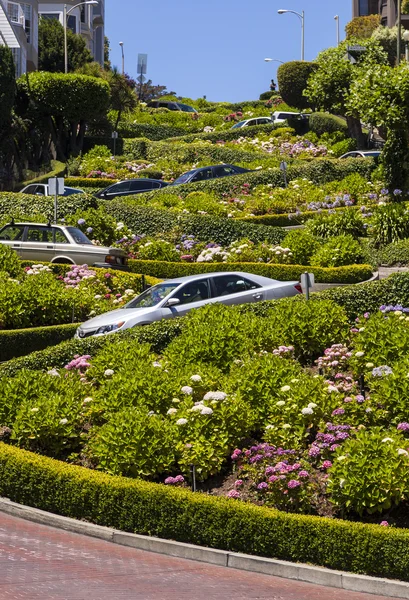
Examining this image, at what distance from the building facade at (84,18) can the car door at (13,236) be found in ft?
170

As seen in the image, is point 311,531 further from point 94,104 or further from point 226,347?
point 94,104

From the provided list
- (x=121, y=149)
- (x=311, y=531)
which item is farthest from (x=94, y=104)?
(x=311, y=531)

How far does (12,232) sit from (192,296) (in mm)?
9364

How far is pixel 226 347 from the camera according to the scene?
1598 centimetres

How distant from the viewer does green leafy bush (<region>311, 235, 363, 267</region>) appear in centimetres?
2598

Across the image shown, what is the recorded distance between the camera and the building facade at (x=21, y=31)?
58.7 meters

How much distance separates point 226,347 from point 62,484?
14.2ft

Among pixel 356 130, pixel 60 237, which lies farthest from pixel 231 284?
pixel 356 130

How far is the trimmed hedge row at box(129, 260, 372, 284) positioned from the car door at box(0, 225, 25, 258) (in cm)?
257

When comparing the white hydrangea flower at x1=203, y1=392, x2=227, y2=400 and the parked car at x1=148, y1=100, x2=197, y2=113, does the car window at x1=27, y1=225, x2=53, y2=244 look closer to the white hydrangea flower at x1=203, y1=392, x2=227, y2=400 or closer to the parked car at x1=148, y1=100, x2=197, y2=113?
the white hydrangea flower at x1=203, y1=392, x2=227, y2=400

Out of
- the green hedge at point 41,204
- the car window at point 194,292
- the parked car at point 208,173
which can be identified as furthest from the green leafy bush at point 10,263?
the parked car at point 208,173

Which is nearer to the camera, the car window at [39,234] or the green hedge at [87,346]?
the green hedge at [87,346]

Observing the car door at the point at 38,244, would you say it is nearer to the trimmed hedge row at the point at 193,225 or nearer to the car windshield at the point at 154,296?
the trimmed hedge row at the point at 193,225

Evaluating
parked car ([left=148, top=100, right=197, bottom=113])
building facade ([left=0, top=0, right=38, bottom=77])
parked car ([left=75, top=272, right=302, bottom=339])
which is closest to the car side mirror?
parked car ([left=75, top=272, right=302, bottom=339])
